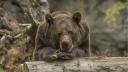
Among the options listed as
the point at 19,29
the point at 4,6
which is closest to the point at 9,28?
the point at 19,29

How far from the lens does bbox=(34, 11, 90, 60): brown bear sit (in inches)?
274

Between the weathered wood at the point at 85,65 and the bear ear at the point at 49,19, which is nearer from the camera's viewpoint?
the weathered wood at the point at 85,65

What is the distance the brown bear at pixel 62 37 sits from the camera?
6.97 metres

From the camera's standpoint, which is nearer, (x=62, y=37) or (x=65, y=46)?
(x=65, y=46)

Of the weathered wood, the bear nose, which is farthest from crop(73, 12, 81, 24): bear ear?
the weathered wood

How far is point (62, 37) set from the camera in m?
6.98

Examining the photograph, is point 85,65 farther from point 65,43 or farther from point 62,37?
point 62,37

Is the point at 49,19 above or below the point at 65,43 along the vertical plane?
above

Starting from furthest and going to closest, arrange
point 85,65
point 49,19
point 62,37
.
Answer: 1. point 49,19
2. point 62,37
3. point 85,65

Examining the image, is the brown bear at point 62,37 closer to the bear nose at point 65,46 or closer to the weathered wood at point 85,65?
the bear nose at point 65,46

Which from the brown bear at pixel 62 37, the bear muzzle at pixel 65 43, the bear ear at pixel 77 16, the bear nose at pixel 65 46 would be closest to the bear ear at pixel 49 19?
the brown bear at pixel 62 37

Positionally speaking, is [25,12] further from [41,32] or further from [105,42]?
[105,42]

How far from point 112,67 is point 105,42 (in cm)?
1456

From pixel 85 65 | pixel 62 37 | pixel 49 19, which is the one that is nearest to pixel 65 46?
pixel 62 37
